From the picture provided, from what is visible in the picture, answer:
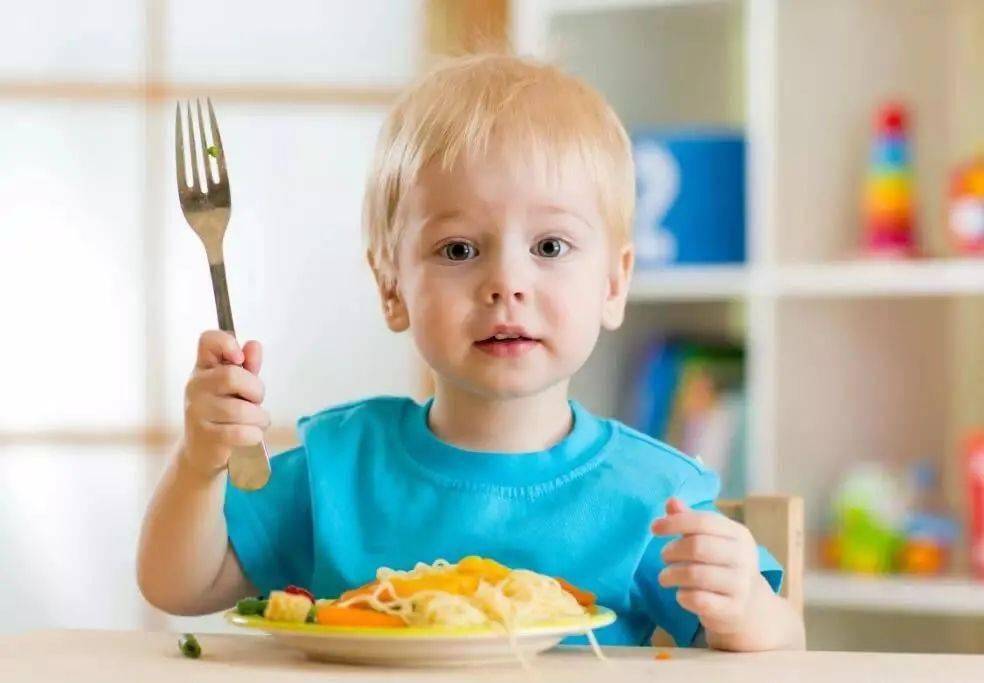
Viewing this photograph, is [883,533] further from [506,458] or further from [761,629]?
[761,629]

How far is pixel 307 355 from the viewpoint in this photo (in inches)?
131

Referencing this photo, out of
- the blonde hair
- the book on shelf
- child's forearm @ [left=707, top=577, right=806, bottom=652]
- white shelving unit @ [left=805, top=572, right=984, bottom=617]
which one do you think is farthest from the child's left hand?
the book on shelf

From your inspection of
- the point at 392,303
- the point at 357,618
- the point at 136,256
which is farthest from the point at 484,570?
the point at 136,256

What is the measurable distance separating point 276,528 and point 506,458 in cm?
21

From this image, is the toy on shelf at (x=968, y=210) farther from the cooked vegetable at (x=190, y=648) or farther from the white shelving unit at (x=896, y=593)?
the cooked vegetable at (x=190, y=648)

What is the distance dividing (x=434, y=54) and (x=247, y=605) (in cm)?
234

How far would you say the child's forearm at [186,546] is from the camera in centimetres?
113

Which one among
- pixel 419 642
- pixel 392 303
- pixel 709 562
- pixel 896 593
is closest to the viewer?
pixel 419 642

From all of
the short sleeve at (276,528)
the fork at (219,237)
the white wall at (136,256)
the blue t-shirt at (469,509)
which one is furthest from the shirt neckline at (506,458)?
the white wall at (136,256)

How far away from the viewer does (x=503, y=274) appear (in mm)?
1159

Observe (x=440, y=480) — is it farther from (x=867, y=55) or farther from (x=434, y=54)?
(x=434, y=54)

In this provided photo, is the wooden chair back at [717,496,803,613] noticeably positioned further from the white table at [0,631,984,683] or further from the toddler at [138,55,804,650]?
the white table at [0,631,984,683]

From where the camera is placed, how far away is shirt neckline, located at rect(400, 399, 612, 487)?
122 cm

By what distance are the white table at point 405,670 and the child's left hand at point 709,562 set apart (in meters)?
0.03
